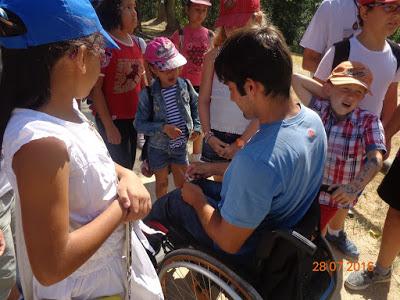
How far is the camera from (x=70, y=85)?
112 cm

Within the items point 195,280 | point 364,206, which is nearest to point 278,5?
point 364,206

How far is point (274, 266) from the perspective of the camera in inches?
63.6

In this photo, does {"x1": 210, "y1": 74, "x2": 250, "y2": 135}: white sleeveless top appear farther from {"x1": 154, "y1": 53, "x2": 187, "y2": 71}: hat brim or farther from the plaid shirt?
the plaid shirt

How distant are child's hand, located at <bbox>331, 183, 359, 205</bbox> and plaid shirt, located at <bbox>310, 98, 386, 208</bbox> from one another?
17 cm

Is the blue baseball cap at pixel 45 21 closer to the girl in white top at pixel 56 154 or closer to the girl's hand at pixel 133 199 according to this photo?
the girl in white top at pixel 56 154

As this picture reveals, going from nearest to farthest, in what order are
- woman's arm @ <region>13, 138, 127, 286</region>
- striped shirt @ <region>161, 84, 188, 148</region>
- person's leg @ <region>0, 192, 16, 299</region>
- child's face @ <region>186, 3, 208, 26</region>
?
woman's arm @ <region>13, 138, 127, 286</region> → person's leg @ <region>0, 192, 16, 299</region> → striped shirt @ <region>161, 84, 188, 148</region> → child's face @ <region>186, 3, 208, 26</region>

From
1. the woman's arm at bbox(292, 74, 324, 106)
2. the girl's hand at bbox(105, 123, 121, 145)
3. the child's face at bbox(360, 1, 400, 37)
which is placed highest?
the child's face at bbox(360, 1, 400, 37)

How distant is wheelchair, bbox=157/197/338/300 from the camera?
1.55 metres

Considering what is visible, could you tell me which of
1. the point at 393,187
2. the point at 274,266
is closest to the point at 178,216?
the point at 274,266

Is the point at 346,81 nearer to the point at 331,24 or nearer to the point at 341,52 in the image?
the point at 341,52

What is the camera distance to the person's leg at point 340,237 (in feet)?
9.61

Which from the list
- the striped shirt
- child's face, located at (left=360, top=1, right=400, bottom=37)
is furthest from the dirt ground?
child's face, located at (left=360, top=1, right=400, bottom=37)

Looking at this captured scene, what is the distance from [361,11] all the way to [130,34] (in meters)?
1.61

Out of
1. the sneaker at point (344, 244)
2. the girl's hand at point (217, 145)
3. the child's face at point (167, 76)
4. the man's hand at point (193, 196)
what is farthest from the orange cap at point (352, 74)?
the sneaker at point (344, 244)
